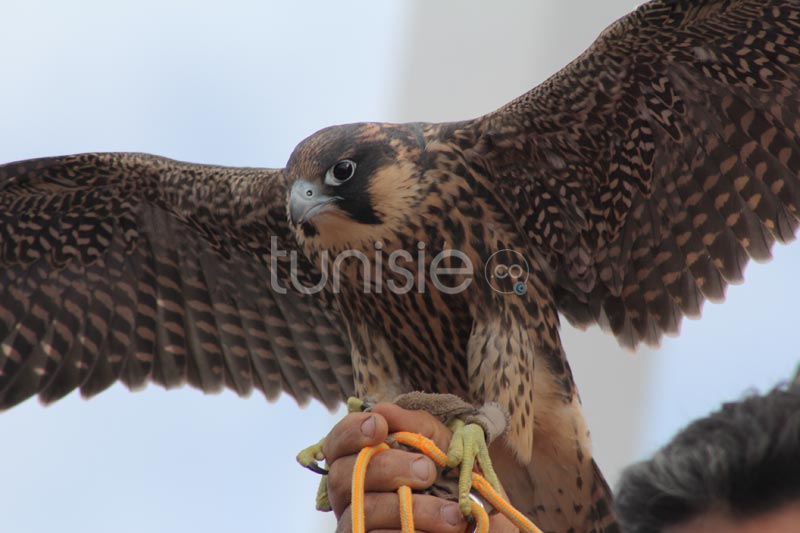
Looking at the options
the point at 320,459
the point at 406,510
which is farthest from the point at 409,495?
the point at 320,459

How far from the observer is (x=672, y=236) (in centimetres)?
291

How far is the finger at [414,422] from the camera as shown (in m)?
2.14

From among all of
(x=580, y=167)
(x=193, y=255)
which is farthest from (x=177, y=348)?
(x=580, y=167)

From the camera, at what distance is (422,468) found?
2.09 metres

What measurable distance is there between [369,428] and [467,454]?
9.3 inches

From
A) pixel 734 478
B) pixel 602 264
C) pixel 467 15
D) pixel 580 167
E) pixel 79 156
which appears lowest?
pixel 734 478

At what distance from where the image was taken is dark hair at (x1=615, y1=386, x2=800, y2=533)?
Answer: 4.17 feet

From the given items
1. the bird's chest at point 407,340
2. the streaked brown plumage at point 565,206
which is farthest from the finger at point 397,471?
the bird's chest at point 407,340

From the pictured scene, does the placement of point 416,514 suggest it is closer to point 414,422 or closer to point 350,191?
point 414,422

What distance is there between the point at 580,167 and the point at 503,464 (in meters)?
0.84

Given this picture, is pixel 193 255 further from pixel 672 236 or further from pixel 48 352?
pixel 672 236

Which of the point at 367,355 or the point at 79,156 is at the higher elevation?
the point at 79,156

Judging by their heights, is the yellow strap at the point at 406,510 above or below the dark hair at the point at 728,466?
above

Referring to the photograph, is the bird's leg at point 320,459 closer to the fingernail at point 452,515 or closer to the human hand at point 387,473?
the human hand at point 387,473
